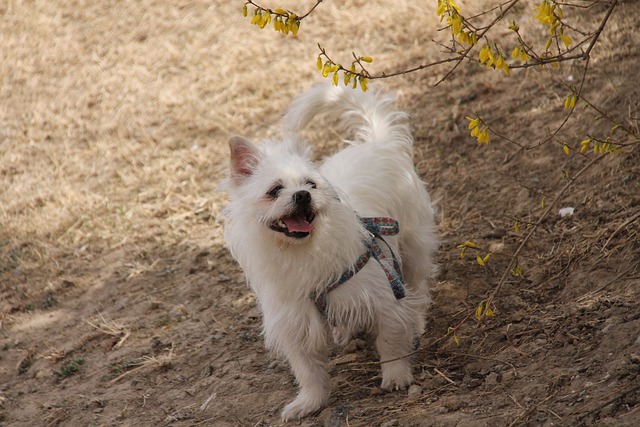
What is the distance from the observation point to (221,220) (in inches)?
267

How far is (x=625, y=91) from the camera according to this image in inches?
240

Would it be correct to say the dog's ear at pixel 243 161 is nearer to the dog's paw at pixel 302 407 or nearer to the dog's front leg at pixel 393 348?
the dog's front leg at pixel 393 348

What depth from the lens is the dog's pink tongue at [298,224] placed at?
3.79m

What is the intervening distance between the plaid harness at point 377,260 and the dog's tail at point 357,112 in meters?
0.74

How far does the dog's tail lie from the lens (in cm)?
485

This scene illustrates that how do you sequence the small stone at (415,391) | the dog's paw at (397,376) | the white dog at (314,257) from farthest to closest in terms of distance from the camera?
the dog's paw at (397,376), the small stone at (415,391), the white dog at (314,257)

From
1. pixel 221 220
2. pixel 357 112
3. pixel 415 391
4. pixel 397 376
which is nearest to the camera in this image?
pixel 415 391

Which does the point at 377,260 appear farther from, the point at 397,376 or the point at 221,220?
the point at 221,220

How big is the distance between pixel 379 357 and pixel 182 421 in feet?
3.75

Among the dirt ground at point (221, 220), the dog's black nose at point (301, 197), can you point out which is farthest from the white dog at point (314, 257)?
the dirt ground at point (221, 220)

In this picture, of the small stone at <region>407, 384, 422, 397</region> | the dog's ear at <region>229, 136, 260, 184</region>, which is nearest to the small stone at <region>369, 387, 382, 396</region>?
the small stone at <region>407, 384, 422, 397</region>

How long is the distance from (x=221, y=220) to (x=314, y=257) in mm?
3011

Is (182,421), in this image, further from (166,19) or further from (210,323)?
(166,19)

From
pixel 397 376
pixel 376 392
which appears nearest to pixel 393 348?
pixel 397 376
